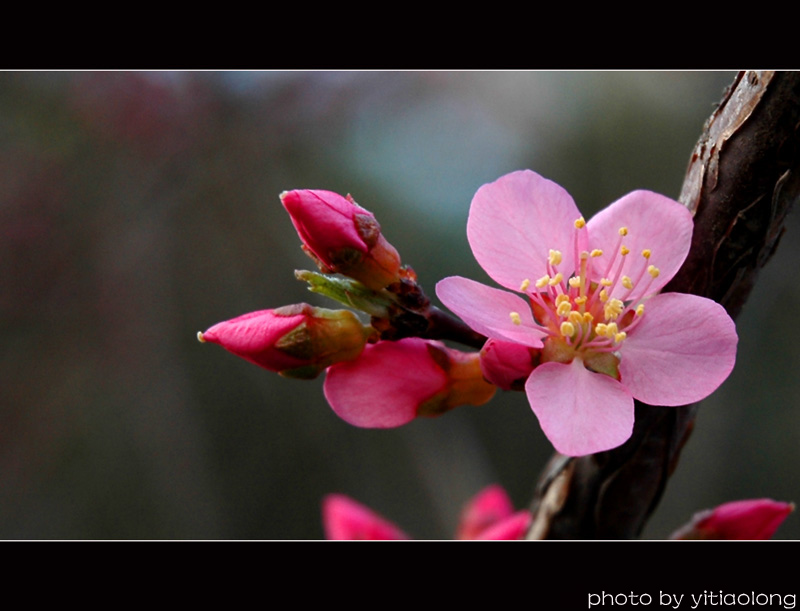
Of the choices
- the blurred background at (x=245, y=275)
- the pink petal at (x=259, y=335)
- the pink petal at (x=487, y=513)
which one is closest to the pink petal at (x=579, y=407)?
the pink petal at (x=259, y=335)

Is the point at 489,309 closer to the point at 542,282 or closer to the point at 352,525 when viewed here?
the point at 542,282

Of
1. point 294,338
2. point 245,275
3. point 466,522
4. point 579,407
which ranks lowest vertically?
point 466,522

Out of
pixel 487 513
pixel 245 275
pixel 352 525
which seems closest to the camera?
pixel 352 525

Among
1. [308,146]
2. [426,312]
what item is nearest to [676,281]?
[426,312]

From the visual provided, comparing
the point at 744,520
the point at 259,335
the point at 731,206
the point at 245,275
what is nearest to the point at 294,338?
the point at 259,335

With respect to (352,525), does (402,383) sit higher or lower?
higher

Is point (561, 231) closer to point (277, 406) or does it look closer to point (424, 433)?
point (424, 433)

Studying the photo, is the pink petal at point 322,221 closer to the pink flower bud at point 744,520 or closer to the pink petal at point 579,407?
the pink petal at point 579,407

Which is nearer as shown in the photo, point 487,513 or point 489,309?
point 489,309
